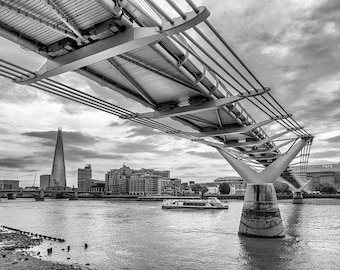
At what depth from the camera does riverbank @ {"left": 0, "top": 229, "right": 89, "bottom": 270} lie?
64.1ft

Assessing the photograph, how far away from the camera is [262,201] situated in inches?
1256

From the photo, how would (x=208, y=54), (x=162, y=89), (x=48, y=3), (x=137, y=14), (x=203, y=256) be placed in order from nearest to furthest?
(x=48, y=3) < (x=137, y=14) < (x=208, y=54) < (x=162, y=89) < (x=203, y=256)

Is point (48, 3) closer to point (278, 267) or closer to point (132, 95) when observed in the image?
point (132, 95)

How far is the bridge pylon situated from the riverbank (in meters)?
17.0

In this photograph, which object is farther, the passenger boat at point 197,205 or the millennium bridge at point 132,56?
the passenger boat at point 197,205

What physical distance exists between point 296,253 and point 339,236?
40.8ft

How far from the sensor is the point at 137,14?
10.2 m

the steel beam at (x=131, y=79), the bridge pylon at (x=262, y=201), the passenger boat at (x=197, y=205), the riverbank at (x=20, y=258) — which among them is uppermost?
the steel beam at (x=131, y=79)

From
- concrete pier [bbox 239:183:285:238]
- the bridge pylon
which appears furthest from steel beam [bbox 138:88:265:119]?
concrete pier [bbox 239:183:285:238]

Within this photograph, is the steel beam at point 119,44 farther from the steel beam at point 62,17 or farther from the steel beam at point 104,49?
the steel beam at point 62,17

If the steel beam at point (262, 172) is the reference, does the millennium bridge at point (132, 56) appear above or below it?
above

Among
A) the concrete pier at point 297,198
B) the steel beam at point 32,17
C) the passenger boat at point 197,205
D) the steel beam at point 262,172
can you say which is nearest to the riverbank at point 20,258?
the steel beam at point 32,17

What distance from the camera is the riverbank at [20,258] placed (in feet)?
64.1

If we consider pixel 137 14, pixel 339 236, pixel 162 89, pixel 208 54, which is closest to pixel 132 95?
pixel 162 89
